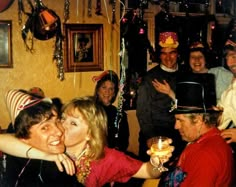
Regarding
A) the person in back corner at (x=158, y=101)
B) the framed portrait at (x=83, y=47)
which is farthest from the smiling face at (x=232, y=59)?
the framed portrait at (x=83, y=47)

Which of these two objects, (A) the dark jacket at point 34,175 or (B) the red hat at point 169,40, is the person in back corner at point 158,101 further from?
Result: (A) the dark jacket at point 34,175

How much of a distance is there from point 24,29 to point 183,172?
2.26m

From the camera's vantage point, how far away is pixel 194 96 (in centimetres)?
235

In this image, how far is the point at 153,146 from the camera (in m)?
2.01

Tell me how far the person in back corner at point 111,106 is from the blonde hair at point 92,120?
1.57 meters

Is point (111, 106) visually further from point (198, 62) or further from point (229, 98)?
point (229, 98)

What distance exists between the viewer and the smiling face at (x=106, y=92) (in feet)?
12.3

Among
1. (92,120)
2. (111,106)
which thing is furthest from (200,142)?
(111,106)

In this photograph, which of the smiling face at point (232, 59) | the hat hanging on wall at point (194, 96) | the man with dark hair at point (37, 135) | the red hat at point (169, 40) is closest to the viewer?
the man with dark hair at point (37, 135)

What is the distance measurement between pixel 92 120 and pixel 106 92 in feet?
5.31

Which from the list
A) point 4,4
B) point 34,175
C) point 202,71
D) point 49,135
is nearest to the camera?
point 34,175

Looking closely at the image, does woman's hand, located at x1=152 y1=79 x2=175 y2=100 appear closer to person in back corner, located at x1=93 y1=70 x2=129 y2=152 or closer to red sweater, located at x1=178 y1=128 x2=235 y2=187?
person in back corner, located at x1=93 y1=70 x2=129 y2=152

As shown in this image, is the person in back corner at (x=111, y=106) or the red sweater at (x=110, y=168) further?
the person in back corner at (x=111, y=106)

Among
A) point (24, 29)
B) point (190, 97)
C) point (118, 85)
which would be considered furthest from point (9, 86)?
point (190, 97)
